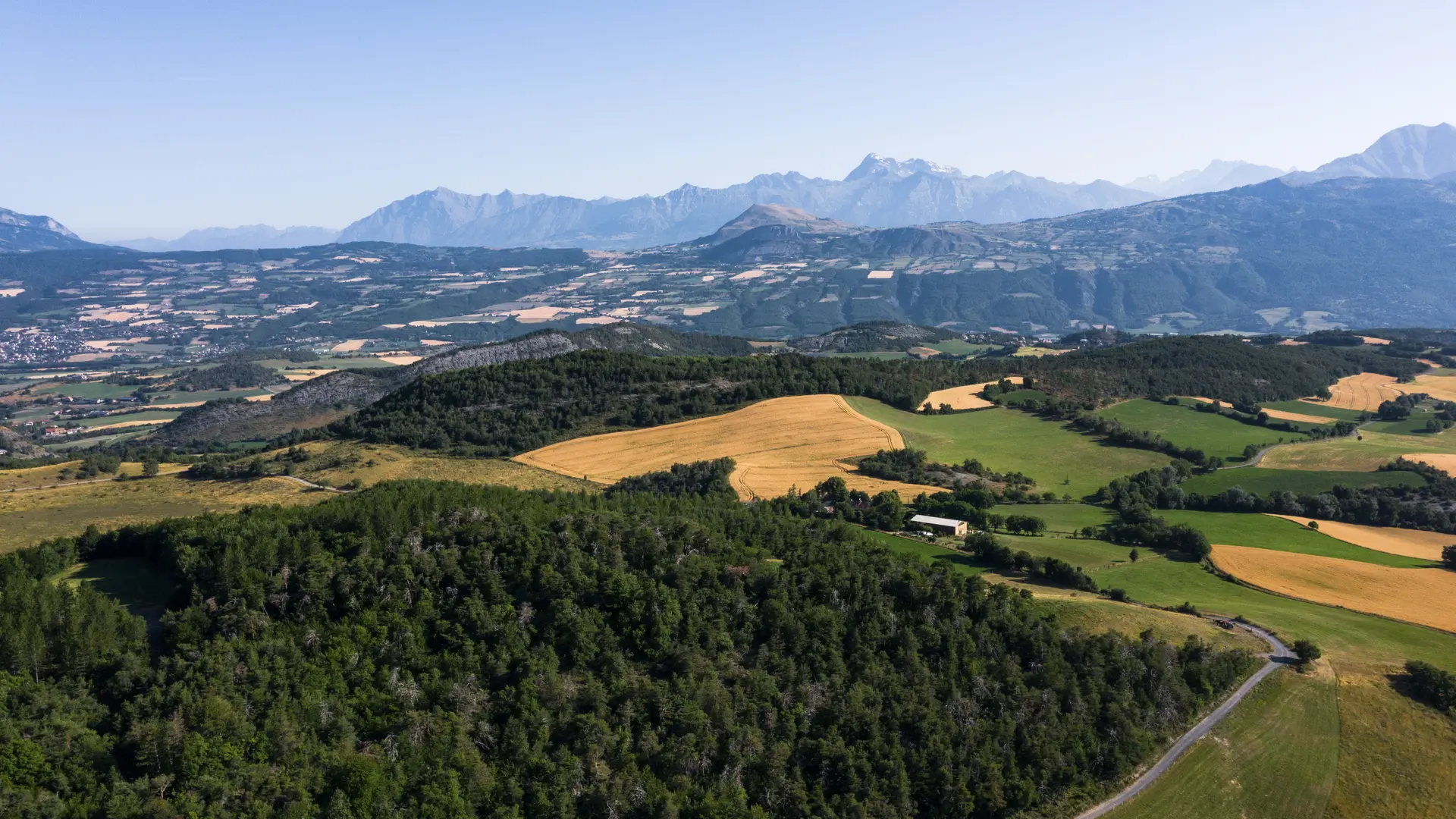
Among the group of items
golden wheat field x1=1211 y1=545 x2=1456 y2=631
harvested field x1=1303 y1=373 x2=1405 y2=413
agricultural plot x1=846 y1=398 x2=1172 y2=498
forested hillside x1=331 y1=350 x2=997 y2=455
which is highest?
forested hillside x1=331 y1=350 x2=997 y2=455

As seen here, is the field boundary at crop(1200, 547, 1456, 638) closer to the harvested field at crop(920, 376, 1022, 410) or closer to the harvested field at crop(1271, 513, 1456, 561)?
the harvested field at crop(1271, 513, 1456, 561)

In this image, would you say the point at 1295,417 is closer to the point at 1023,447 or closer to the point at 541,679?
the point at 1023,447

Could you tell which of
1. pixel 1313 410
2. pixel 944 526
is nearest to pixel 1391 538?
pixel 944 526

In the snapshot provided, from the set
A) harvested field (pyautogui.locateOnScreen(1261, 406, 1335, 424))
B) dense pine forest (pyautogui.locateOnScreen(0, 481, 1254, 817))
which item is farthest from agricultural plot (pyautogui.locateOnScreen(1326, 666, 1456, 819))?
harvested field (pyautogui.locateOnScreen(1261, 406, 1335, 424))

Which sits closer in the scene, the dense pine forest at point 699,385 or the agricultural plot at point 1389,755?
the agricultural plot at point 1389,755

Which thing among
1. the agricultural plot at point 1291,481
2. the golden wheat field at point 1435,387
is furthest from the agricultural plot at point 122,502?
the golden wheat field at point 1435,387

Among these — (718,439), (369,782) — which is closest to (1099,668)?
(369,782)

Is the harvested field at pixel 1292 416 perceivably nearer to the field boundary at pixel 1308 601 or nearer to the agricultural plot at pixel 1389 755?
the field boundary at pixel 1308 601
